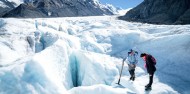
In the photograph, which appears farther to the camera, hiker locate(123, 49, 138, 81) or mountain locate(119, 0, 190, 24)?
mountain locate(119, 0, 190, 24)

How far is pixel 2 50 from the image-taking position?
52.3 feet

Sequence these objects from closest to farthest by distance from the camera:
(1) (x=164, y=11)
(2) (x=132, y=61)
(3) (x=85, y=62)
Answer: (2) (x=132, y=61)
(3) (x=85, y=62)
(1) (x=164, y=11)

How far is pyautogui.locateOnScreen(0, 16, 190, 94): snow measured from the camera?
33.7 feet

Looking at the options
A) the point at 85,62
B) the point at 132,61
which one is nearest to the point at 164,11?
the point at 85,62

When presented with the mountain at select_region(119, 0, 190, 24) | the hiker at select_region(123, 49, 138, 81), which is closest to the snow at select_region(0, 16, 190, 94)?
the hiker at select_region(123, 49, 138, 81)

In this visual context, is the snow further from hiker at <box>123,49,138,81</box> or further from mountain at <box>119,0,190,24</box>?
mountain at <box>119,0,190,24</box>

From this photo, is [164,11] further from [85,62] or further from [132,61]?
[132,61]

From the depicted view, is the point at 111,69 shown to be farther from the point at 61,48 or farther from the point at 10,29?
the point at 10,29

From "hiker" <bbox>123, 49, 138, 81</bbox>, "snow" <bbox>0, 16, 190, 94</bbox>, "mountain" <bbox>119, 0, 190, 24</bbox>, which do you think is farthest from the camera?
"mountain" <bbox>119, 0, 190, 24</bbox>

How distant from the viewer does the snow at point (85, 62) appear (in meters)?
10.3

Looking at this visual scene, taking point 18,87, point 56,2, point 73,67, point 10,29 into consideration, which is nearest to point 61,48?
point 73,67

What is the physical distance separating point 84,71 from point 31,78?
10.8 ft

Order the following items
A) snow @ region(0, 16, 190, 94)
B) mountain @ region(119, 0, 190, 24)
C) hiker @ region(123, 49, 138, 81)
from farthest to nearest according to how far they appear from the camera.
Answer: mountain @ region(119, 0, 190, 24) → hiker @ region(123, 49, 138, 81) → snow @ region(0, 16, 190, 94)

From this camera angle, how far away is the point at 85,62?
516 inches
